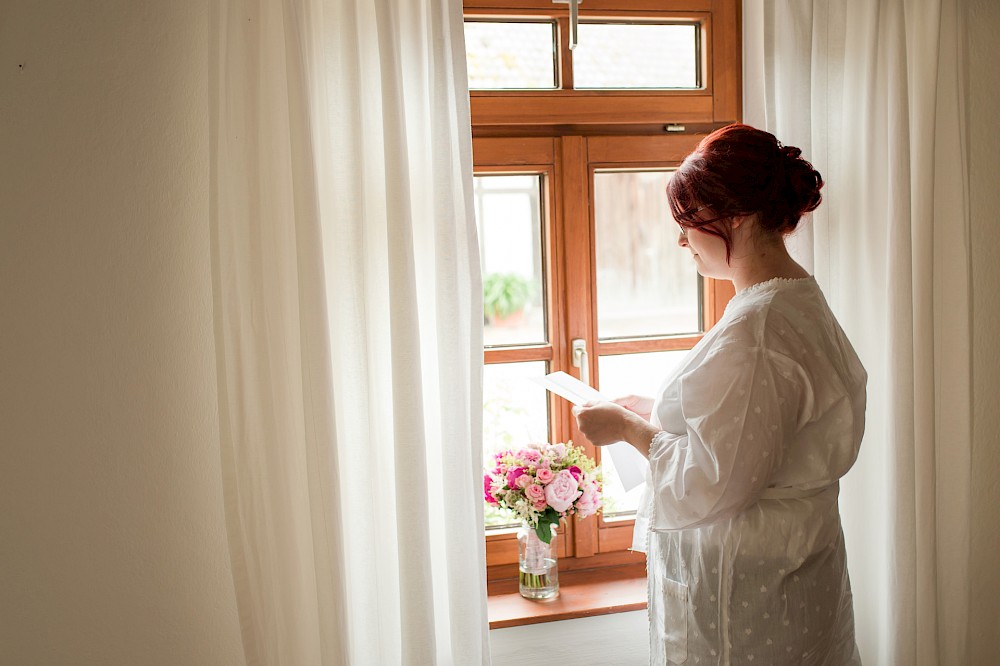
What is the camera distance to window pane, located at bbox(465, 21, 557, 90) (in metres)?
2.02

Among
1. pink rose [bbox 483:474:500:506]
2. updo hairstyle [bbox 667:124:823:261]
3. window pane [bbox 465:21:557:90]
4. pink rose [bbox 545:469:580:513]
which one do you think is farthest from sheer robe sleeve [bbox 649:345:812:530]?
window pane [bbox 465:21:557:90]

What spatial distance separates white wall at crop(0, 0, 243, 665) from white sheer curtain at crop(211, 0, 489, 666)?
138 millimetres

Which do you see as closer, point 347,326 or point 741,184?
point 741,184

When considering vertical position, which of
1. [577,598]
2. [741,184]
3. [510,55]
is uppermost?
[510,55]

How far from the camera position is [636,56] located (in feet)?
6.93

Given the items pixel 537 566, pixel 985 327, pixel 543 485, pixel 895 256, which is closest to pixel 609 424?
pixel 543 485

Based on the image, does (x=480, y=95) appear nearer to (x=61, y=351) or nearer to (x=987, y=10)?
(x=61, y=351)

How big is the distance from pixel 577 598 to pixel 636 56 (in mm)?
1415

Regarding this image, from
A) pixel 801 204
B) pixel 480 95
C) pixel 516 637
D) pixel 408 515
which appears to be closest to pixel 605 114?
pixel 480 95

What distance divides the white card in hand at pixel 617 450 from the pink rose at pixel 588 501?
245 millimetres

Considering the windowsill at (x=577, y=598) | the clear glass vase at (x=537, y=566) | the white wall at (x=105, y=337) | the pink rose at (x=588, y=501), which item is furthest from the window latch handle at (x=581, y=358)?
the white wall at (x=105, y=337)

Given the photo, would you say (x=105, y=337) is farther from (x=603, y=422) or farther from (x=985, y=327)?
(x=985, y=327)

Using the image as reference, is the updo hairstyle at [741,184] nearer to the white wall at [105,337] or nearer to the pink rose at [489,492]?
the pink rose at [489,492]

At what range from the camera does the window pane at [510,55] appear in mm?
2020
